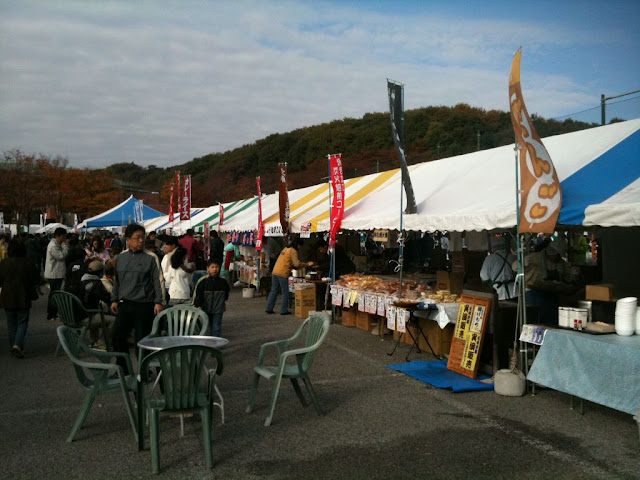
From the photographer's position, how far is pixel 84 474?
408 cm

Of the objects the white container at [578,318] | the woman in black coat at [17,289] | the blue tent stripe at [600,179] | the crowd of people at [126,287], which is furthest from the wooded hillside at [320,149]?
the white container at [578,318]

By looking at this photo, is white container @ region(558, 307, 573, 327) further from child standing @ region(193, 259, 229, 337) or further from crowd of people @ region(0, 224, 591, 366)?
child standing @ region(193, 259, 229, 337)

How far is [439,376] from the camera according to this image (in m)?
6.95

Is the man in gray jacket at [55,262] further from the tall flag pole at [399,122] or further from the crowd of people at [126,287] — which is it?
the tall flag pole at [399,122]

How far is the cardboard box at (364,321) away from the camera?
10.4 meters

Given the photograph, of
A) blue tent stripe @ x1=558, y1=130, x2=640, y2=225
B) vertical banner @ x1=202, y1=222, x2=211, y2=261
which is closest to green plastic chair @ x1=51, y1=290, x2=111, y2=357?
blue tent stripe @ x1=558, y1=130, x2=640, y2=225

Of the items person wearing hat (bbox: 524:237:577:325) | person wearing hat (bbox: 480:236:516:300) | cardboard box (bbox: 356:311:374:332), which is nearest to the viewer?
person wearing hat (bbox: 524:237:577:325)

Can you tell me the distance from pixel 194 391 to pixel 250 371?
311 centimetres

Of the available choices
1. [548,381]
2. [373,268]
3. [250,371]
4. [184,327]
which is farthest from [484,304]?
[373,268]

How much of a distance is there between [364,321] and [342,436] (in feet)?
18.6

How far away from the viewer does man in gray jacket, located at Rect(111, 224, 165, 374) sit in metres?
6.02

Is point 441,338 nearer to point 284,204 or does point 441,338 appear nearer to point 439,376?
point 439,376

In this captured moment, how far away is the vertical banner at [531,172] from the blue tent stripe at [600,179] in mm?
207

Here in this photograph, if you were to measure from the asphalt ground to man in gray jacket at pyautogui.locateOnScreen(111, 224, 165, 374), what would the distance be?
0.81m
